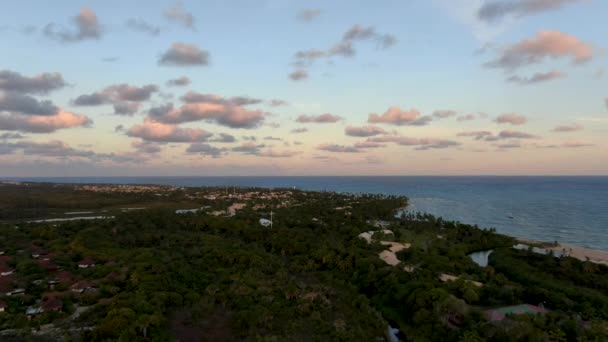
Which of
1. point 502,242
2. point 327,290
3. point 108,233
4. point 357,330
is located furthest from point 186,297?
point 502,242

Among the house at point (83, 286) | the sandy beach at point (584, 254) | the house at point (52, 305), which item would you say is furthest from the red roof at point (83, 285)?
the sandy beach at point (584, 254)

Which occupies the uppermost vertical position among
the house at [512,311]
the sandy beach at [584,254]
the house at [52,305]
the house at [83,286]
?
the house at [83,286]

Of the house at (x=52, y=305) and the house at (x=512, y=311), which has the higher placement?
the house at (x=52, y=305)

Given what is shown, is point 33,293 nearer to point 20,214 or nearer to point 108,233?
point 108,233

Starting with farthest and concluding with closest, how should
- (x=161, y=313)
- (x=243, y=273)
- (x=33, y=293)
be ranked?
(x=243, y=273) → (x=33, y=293) → (x=161, y=313)

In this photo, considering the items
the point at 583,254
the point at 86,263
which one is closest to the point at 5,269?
the point at 86,263

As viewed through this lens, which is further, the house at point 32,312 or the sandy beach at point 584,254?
the sandy beach at point 584,254

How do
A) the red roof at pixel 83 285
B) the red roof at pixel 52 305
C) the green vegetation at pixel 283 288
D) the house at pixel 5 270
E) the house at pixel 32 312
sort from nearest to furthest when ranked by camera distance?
the green vegetation at pixel 283 288 → the house at pixel 32 312 → the red roof at pixel 52 305 → the red roof at pixel 83 285 → the house at pixel 5 270

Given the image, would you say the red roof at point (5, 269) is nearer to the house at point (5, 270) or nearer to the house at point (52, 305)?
the house at point (5, 270)
